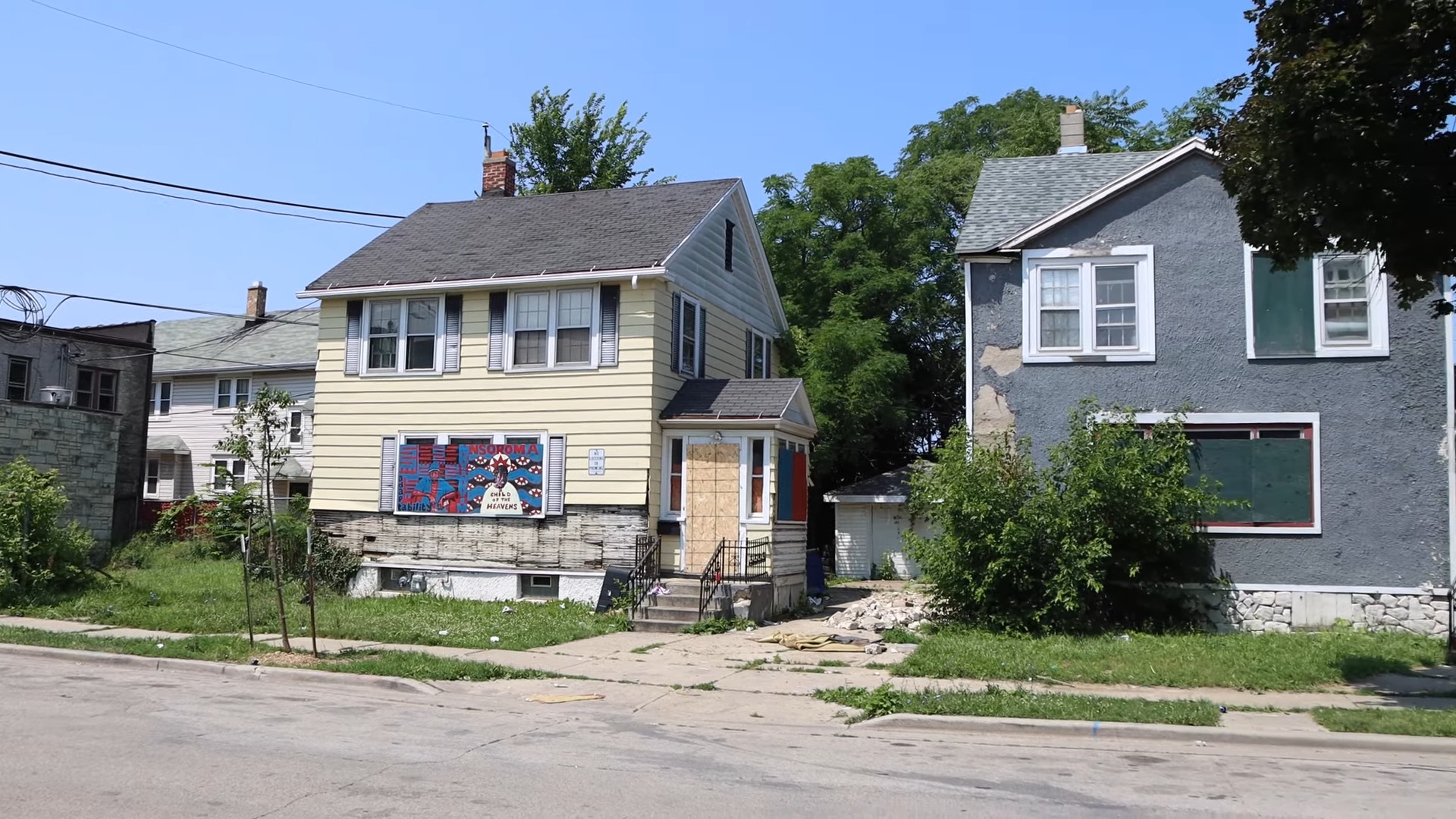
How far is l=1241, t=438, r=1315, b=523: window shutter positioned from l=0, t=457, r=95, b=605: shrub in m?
19.7

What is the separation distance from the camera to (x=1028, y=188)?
63.9ft

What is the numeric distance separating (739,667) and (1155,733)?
5.44 m

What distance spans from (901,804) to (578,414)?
1378 cm

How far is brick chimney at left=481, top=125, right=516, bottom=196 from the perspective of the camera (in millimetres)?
26109

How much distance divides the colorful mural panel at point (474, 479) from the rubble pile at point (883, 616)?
601 cm

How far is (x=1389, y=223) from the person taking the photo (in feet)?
36.3

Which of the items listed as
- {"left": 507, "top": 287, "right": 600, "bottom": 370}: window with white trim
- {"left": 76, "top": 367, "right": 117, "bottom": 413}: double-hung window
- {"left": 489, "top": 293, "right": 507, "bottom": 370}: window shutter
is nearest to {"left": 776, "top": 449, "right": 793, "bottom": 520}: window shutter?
{"left": 507, "top": 287, "right": 600, "bottom": 370}: window with white trim

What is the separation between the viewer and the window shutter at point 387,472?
21.3 m

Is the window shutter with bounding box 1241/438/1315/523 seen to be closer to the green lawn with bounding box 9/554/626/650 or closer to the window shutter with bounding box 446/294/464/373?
the green lawn with bounding box 9/554/626/650

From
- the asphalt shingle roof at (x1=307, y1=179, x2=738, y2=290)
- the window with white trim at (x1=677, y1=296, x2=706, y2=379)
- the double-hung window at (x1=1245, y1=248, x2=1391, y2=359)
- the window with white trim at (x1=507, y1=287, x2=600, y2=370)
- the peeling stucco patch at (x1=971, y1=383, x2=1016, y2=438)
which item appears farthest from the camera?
the window with white trim at (x1=677, y1=296, x2=706, y2=379)

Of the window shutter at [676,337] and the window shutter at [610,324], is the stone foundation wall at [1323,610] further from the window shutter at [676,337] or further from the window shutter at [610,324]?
the window shutter at [610,324]

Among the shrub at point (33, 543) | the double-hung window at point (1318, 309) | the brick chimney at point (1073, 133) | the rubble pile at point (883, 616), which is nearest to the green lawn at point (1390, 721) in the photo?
the rubble pile at point (883, 616)

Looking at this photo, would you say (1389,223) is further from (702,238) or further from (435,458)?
(435,458)

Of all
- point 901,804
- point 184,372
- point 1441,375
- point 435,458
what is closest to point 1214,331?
point 1441,375
